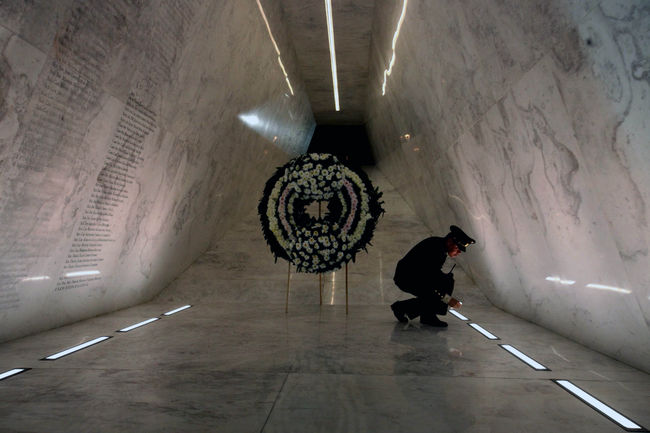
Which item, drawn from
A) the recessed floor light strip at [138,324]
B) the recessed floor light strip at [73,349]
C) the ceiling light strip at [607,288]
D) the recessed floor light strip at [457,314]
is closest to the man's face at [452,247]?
the recessed floor light strip at [457,314]

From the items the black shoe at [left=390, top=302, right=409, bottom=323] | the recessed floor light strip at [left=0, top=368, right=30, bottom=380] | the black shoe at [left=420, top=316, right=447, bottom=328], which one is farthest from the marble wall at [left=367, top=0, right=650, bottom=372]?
the recessed floor light strip at [left=0, top=368, right=30, bottom=380]

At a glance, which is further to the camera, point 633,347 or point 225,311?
point 225,311

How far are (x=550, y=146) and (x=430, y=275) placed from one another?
7.27 ft

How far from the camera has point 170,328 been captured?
Answer: 5.35m

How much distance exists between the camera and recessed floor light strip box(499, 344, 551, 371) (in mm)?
3826

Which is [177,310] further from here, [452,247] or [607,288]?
[607,288]

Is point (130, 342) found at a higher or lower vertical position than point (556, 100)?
lower

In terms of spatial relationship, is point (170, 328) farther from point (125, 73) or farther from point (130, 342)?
point (125, 73)

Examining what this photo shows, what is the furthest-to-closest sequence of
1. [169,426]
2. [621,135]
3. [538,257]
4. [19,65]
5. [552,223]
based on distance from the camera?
[538,257] < [552,223] < [19,65] < [621,135] < [169,426]

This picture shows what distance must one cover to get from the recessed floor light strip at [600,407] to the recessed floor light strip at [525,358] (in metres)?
0.36

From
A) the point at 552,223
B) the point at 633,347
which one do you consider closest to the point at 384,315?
the point at 552,223

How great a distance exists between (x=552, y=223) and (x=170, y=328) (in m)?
4.12

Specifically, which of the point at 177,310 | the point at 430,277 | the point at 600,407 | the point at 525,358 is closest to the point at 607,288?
the point at 525,358

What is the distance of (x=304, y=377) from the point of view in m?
3.46
